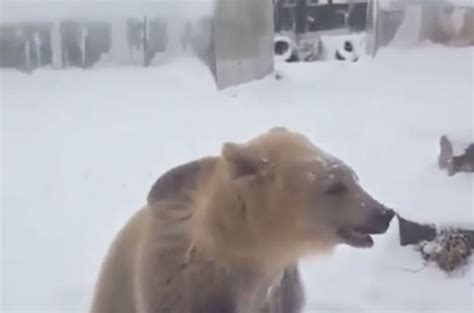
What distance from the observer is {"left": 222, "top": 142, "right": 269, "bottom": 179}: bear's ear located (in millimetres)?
1557

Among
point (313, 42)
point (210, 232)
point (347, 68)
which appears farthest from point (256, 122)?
point (210, 232)

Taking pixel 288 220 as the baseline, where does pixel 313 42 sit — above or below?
below

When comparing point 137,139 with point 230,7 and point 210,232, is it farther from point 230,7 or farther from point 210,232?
point 210,232

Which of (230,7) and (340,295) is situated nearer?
(340,295)

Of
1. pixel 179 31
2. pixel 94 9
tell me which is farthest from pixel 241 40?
pixel 94 9

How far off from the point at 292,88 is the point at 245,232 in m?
3.08

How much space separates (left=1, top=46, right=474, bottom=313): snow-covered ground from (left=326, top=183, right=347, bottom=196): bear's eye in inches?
47.5

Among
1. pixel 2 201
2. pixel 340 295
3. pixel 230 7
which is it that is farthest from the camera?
pixel 230 7

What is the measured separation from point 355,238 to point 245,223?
0.15 meters

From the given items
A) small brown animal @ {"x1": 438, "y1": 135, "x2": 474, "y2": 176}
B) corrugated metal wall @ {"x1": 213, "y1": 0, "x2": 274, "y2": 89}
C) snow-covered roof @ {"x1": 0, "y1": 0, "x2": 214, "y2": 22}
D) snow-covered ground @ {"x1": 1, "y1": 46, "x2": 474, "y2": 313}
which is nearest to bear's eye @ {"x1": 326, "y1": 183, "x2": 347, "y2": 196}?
snow-covered ground @ {"x1": 1, "y1": 46, "x2": 474, "y2": 313}

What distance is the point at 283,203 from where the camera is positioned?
156 cm

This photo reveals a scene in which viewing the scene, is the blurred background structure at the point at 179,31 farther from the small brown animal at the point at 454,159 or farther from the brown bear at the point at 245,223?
the brown bear at the point at 245,223

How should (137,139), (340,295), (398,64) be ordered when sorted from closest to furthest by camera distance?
(340,295)
(137,139)
(398,64)

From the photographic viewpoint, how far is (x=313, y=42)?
18.3 feet
